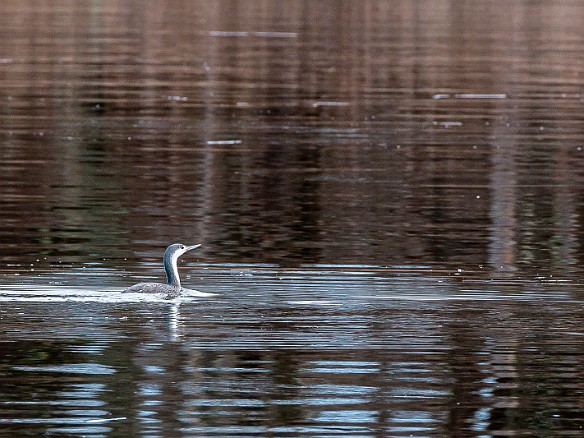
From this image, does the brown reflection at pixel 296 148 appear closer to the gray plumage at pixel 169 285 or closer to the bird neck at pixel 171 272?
the gray plumage at pixel 169 285

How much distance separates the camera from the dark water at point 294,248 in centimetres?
1100

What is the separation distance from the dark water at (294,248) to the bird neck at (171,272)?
1.11 ft

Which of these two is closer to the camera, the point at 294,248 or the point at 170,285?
the point at 170,285

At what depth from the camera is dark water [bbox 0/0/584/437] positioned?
36.1 feet

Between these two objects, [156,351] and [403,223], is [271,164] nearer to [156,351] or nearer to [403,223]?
[403,223]

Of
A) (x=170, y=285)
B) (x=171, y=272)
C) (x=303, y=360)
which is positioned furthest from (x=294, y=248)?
(x=303, y=360)

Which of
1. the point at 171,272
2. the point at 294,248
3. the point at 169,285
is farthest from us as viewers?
the point at 294,248

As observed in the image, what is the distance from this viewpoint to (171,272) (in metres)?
14.3

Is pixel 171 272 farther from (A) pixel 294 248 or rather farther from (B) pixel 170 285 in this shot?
(A) pixel 294 248

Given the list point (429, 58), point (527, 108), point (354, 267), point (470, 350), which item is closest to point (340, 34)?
point (429, 58)

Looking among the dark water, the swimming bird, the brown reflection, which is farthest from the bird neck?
the brown reflection

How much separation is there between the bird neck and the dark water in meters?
0.34

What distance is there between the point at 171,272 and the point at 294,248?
8.76 feet

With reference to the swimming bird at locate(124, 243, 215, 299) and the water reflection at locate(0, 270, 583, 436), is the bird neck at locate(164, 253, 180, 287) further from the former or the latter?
the water reflection at locate(0, 270, 583, 436)
